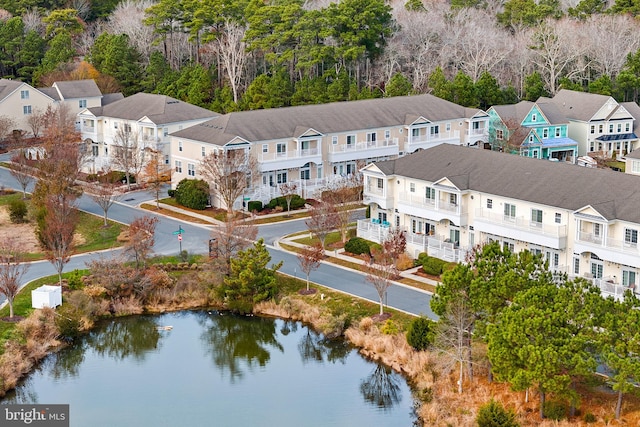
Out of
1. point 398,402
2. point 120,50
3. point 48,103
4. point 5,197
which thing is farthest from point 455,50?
point 398,402

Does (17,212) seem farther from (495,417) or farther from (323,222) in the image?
(495,417)

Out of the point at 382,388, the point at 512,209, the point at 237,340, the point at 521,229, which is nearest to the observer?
the point at 382,388

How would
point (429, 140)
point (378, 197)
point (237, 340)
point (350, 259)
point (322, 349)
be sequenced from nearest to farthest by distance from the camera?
1. point (322, 349)
2. point (237, 340)
3. point (350, 259)
4. point (378, 197)
5. point (429, 140)

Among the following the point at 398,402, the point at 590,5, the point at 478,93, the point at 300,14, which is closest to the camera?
the point at 398,402

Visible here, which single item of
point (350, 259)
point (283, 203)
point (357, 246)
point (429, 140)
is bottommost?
point (350, 259)

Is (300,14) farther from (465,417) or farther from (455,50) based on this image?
(465,417)

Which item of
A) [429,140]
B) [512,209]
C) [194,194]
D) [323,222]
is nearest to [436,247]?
[512,209]
